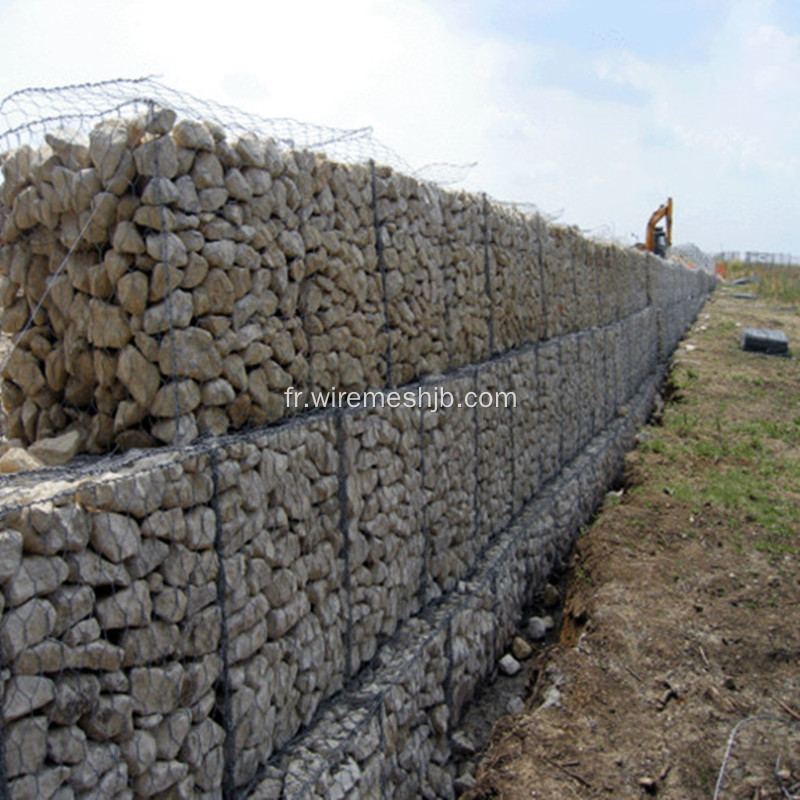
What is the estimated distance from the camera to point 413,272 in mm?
6328

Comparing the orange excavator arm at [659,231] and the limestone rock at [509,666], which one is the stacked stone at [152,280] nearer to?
the limestone rock at [509,666]

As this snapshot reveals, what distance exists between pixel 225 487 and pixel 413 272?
9.94 feet

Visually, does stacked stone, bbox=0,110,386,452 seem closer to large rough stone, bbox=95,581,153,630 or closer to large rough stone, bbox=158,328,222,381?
large rough stone, bbox=158,328,222,381

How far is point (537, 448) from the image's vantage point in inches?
387

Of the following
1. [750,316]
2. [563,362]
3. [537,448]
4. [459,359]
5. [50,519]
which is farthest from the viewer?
[750,316]

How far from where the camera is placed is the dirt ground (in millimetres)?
5117

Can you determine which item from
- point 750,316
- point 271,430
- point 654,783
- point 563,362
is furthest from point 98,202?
point 750,316

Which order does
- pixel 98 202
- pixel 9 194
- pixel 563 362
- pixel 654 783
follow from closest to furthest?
pixel 98 202
pixel 9 194
pixel 654 783
pixel 563 362

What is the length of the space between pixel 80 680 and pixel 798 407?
645 inches

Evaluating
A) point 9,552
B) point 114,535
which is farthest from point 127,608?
point 9,552

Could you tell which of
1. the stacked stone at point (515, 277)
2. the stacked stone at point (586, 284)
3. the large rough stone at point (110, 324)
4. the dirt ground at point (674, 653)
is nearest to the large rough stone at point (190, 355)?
the large rough stone at point (110, 324)

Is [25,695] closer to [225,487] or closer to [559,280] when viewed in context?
[225,487]

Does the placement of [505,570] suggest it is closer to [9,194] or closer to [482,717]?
[482,717]

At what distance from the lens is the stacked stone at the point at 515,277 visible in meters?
8.41
